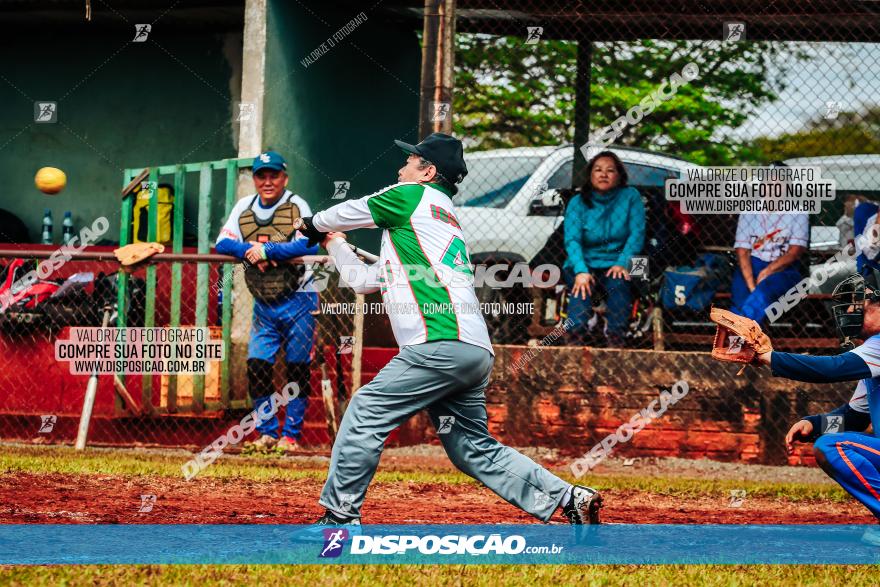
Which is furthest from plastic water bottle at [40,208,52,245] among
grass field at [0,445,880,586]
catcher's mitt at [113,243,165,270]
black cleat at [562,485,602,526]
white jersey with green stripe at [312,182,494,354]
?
black cleat at [562,485,602,526]

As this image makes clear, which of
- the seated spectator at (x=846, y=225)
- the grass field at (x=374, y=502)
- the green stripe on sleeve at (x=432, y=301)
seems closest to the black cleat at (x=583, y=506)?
the grass field at (x=374, y=502)

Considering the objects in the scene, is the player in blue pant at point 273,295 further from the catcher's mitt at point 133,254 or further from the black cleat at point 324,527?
the black cleat at point 324,527

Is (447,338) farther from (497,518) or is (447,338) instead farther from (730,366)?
(730,366)

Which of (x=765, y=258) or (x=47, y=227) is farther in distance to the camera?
(x=47, y=227)

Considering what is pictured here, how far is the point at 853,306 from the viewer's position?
20.1ft

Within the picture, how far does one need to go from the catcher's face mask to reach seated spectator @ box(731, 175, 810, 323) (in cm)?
369

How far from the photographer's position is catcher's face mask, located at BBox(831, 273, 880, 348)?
6051mm

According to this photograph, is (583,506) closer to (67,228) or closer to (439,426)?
(439,426)

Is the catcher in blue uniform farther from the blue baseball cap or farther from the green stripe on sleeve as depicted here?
the blue baseball cap

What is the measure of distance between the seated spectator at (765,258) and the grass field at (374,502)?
1.39 m

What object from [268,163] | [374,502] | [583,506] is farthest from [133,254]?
[583,506]

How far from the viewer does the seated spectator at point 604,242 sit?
32.3 ft

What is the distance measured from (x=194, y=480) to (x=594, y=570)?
3.68 meters

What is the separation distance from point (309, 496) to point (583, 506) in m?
2.42
